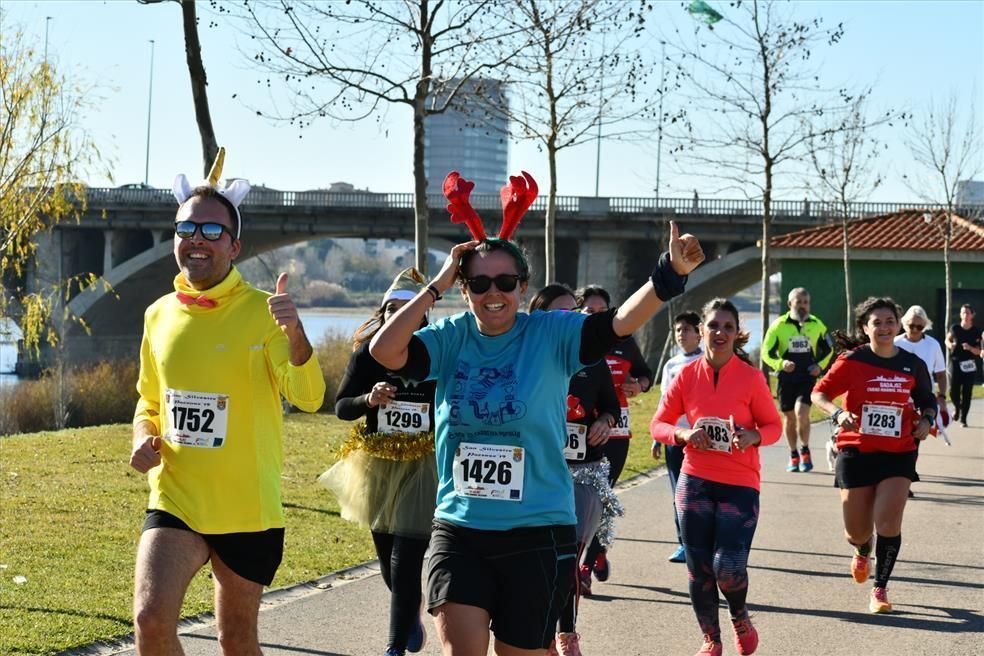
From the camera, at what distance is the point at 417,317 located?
4.47m

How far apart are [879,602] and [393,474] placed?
323 centimetres

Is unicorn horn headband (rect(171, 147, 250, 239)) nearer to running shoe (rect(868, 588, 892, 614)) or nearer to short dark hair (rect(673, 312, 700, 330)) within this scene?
running shoe (rect(868, 588, 892, 614))

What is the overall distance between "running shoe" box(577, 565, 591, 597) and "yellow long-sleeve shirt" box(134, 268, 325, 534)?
3725 millimetres

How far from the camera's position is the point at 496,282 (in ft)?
14.9

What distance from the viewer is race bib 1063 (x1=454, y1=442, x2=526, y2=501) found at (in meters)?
4.49

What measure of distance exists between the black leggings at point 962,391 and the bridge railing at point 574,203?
16.7m

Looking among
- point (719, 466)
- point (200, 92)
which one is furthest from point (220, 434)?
point (200, 92)

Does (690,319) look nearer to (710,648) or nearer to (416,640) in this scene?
(710,648)

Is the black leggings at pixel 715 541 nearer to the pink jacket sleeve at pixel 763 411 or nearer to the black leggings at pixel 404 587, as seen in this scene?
the pink jacket sleeve at pixel 763 411

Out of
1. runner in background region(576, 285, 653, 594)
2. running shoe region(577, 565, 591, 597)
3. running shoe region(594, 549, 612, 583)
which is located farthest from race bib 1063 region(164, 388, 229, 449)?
running shoe region(594, 549, 612, 583)

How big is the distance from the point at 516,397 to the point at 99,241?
2083 inches

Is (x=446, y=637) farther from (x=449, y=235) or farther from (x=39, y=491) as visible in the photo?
(x=449, y=235)

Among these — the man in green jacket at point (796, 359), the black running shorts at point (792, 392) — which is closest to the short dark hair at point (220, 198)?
the man in green jacket at point (796, 359)

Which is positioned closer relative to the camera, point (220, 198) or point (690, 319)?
point (220, 198)
